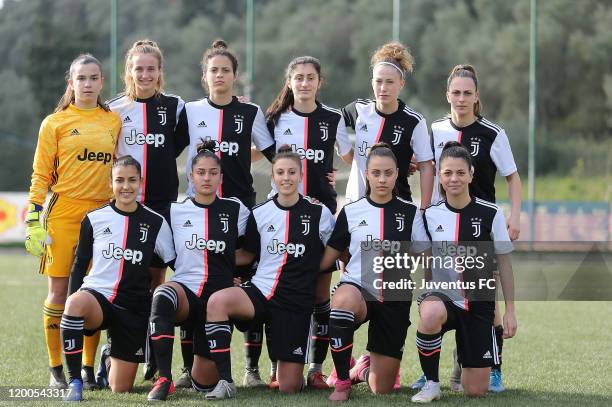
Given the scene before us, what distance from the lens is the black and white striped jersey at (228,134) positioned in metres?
5.38

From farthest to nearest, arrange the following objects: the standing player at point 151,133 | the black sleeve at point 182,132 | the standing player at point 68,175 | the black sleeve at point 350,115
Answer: the black sleeve at point 350,115, the black sleeve at point 182,132, the standing player at point 151,133, the standing player at point 68,175

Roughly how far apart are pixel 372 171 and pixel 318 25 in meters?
27.8

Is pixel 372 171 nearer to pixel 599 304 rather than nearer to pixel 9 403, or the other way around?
pixel 9 403

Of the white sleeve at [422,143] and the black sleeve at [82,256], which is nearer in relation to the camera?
the black sleeve at [82,256]

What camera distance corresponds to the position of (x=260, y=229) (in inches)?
202

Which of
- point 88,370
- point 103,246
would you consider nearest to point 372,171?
point 103,246

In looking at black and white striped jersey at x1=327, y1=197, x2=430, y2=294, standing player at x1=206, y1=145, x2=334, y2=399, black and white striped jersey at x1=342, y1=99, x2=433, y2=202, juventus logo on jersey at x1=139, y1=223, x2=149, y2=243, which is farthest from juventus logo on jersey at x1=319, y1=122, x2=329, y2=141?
juventus logo on jersey at x1=139, y1=223, x2=149, y2=243

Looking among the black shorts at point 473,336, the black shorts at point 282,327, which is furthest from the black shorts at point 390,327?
the black shorts at point 282,327

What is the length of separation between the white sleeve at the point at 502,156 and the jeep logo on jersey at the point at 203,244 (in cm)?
166

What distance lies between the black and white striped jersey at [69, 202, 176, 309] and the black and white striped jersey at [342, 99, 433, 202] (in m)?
1.24

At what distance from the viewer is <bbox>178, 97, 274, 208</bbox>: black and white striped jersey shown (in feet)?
17.6

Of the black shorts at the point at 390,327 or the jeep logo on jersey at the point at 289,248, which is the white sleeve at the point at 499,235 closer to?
the black shorts at the point at 390,327

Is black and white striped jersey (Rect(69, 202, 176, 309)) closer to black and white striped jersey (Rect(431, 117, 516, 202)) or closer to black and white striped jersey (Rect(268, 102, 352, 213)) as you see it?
black and white striped jersey (Rect(268, 102, 352, 213))

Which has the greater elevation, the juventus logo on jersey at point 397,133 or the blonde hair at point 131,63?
the blonde hair at point 131,63
